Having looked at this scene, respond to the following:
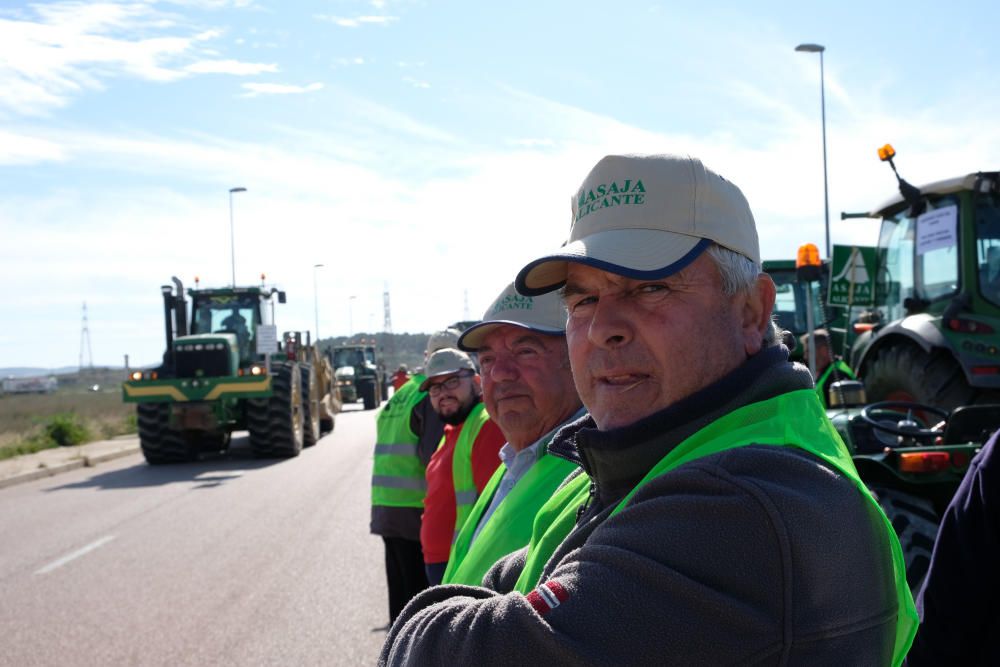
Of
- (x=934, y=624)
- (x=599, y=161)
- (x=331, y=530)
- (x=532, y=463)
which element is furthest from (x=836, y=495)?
(x=331, y=530)

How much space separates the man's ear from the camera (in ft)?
6.09

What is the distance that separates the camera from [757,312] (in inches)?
74.5

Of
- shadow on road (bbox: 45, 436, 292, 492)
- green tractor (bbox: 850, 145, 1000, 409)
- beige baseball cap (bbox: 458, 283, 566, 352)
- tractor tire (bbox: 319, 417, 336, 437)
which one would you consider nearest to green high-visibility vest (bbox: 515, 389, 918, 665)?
beige baseball cap (bbox: 458, 283, 566, 352)

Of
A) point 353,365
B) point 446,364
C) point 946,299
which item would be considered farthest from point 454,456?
point 353,365

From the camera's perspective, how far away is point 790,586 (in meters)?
1.31

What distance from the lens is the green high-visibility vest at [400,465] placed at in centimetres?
612

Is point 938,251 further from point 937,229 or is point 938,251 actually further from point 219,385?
point 219,385

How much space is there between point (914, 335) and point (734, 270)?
640 cm

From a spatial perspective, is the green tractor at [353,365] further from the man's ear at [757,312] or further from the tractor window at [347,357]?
the man's ear at [757,312]

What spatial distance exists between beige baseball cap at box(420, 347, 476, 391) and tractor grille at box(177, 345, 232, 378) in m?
15.4

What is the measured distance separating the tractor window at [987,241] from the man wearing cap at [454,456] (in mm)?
4356

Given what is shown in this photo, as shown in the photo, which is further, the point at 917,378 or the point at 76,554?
the point at 76,554

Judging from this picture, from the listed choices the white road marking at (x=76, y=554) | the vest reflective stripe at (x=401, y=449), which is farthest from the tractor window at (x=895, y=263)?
the white road marking at (x=76, y=554)

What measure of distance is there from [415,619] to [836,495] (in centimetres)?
69
